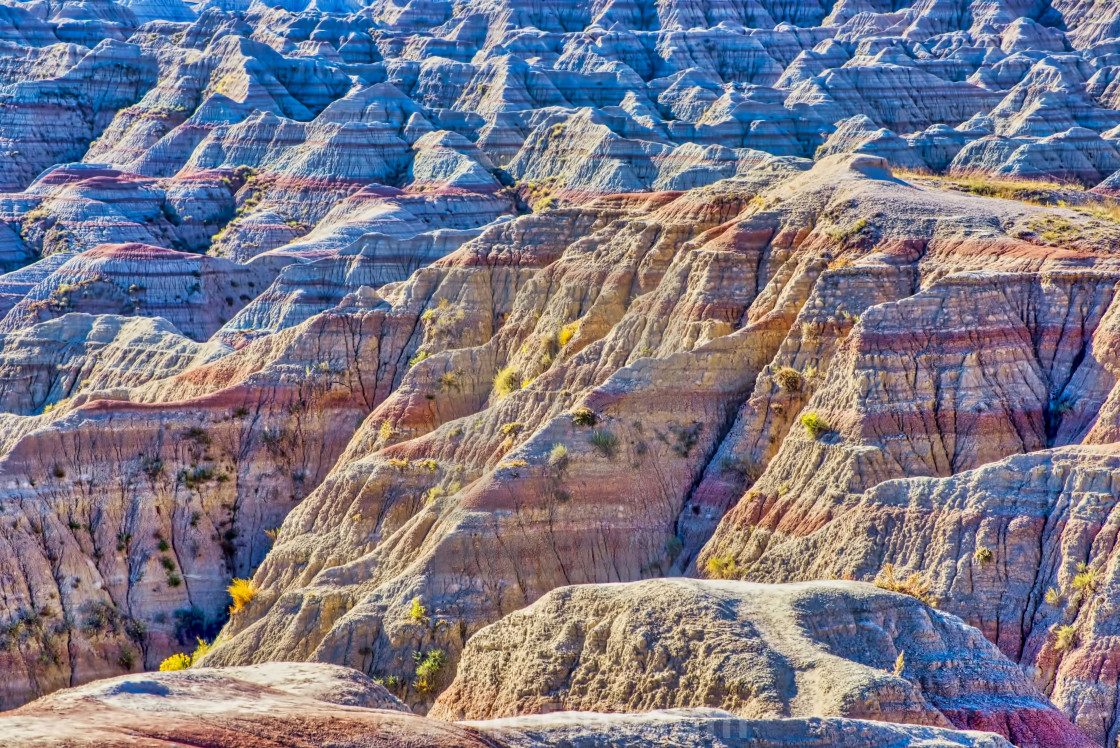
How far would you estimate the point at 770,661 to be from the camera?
116 ft

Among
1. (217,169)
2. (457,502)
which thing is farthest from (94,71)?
(457,502)

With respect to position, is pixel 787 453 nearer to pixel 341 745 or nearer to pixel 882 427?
pixel 882 427

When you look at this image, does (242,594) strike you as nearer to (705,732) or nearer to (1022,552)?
(1022,552)

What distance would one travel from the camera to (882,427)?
5019 cm

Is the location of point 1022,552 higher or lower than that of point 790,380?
lower

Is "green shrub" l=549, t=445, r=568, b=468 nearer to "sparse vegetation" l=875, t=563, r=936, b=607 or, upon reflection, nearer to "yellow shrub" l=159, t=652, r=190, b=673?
"sparse vegetation" l=875, t=563, r=936, b=607

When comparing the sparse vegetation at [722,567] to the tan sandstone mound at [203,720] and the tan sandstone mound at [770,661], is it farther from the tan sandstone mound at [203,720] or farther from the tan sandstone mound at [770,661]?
the tan sandstone mound at [203,720]

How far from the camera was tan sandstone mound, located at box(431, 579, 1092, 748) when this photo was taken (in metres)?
34.5

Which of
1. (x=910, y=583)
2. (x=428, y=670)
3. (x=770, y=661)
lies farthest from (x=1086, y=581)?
(x=428, y=670)

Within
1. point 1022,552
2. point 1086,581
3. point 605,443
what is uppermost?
point 605,443

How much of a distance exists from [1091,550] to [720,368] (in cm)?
1580

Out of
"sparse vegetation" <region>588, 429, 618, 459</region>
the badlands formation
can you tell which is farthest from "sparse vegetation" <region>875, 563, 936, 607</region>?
"sparse vegetation" <region>588, 429, 618, 459</region>

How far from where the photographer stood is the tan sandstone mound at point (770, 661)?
3447cm

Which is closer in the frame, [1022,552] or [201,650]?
[1022,552]
